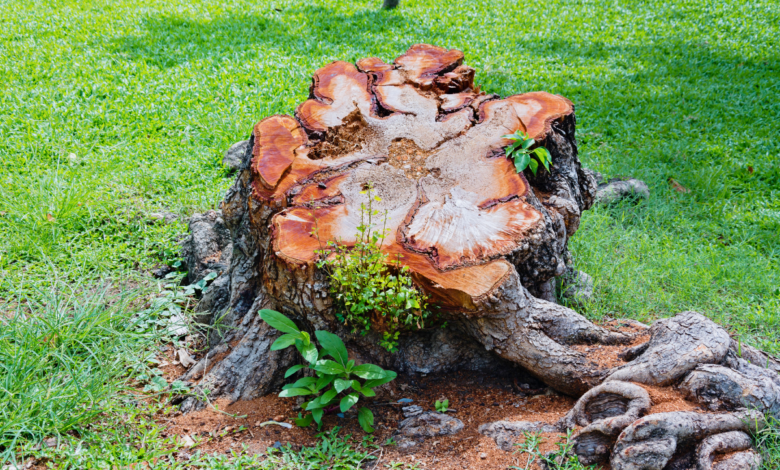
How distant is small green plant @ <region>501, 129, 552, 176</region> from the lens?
9.72 feet

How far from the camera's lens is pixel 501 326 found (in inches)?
101

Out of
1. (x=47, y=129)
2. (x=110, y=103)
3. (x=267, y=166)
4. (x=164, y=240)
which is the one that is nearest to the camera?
(x=267, y=166)

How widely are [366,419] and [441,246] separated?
2.63 feet

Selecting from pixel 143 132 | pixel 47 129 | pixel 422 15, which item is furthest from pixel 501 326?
pixel 422 15

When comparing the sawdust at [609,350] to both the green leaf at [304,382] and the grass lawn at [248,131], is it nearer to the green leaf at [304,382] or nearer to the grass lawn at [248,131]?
the grass lawn at [248,131]

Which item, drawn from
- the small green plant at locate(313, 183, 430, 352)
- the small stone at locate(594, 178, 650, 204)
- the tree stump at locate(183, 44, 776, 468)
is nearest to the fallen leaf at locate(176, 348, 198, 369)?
the tree stump at locate(183, 44, 776, 468)

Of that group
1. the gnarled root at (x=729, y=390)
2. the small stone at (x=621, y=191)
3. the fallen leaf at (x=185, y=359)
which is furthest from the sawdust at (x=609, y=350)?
the small stone at (x=621, y=191)

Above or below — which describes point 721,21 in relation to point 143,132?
above

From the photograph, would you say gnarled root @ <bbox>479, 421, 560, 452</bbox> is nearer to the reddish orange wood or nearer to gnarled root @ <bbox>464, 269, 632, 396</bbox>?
gnarled root @ <bbox>464, 269, 632, 396</bbox>

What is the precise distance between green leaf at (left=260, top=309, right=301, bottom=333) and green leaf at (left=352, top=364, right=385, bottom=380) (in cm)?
31

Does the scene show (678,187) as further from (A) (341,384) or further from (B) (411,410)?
(A) (341,384)

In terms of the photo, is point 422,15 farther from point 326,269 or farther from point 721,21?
point 326,269

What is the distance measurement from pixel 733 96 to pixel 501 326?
6.05 meters

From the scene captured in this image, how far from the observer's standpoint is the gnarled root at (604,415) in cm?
221
